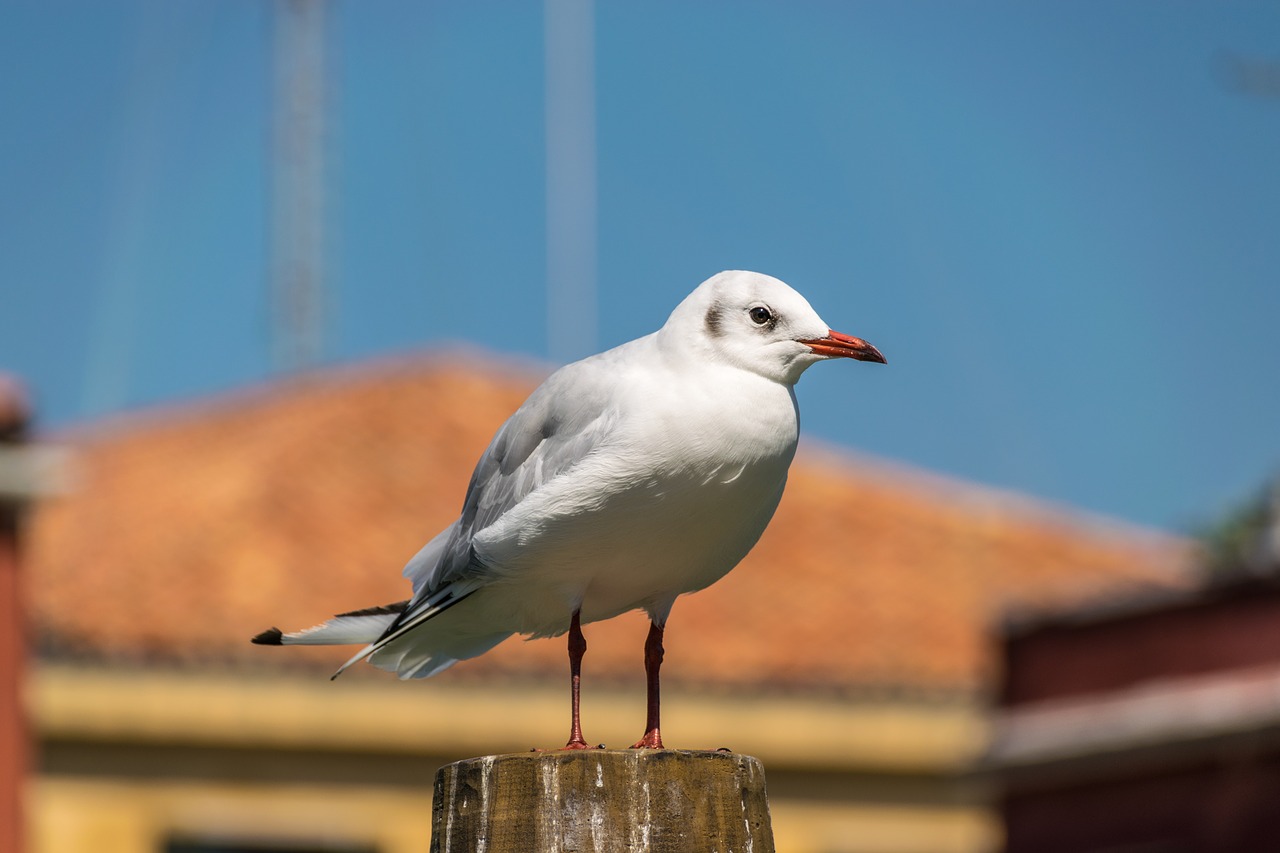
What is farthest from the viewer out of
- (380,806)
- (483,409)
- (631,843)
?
(483,409)

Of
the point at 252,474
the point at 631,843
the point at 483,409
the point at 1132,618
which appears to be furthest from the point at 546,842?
the point at 483,409

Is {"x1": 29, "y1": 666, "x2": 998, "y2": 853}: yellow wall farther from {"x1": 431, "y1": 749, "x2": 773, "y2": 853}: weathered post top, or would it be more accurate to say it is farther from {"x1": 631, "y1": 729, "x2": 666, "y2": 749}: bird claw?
{"x1": 431, "y1": 749, "x2": 773, "y2": 853}: weathered post top

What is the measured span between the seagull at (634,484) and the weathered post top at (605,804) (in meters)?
0.34

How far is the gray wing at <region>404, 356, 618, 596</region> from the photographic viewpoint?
15.2 feet

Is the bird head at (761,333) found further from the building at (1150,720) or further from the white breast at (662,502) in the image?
the building at (1150,720)

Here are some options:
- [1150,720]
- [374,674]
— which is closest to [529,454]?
[1150,720]

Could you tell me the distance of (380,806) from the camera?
15922 millimetres

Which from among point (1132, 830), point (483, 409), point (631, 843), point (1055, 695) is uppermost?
point (483, 409)

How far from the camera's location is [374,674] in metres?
15.9

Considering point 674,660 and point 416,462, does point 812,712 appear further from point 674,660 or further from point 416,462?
point 416,462

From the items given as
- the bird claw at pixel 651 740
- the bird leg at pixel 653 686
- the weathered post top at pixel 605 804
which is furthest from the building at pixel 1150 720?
the weathered post top at pixel 605 804

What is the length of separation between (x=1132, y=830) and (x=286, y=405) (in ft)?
31.9

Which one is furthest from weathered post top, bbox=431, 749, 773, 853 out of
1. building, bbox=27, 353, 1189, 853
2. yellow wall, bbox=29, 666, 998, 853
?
yellow wall, bbox=29, 666, 998, 853

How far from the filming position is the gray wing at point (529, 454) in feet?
15.2
